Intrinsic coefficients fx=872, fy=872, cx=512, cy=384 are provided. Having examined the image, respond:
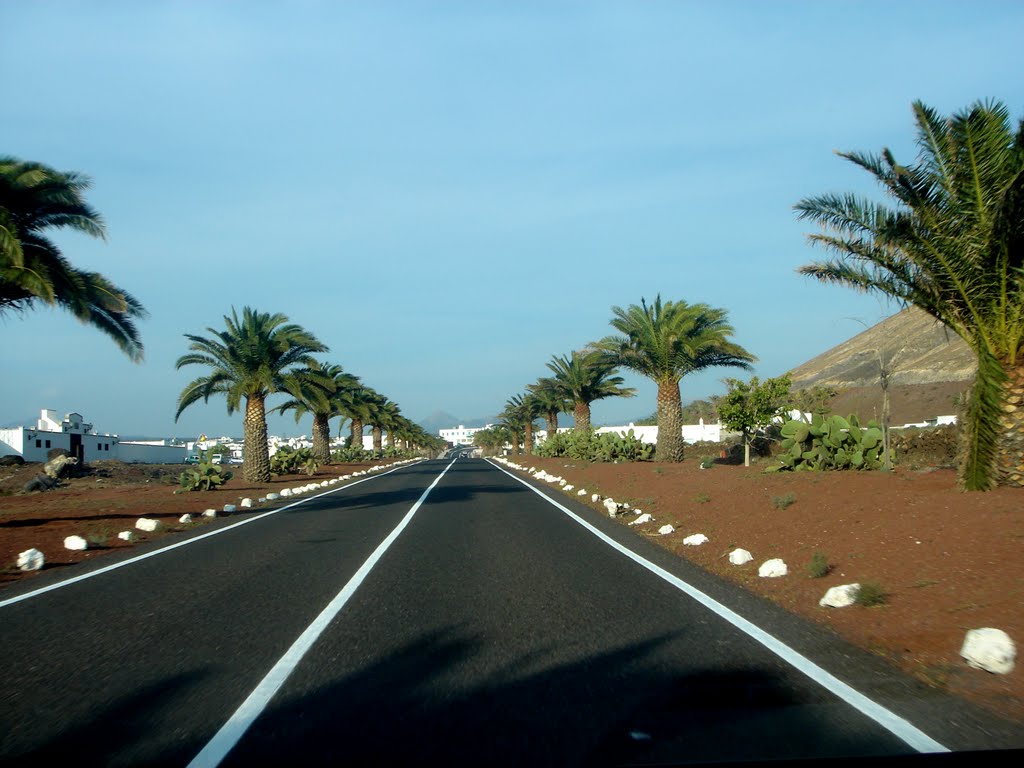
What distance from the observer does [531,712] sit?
17.9ft

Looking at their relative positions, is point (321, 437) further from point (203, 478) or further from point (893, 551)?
point (893, 551)

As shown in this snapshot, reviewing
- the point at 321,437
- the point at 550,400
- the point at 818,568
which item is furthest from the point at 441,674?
the point at 550,400

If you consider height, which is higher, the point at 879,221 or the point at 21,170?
the point at 21,170

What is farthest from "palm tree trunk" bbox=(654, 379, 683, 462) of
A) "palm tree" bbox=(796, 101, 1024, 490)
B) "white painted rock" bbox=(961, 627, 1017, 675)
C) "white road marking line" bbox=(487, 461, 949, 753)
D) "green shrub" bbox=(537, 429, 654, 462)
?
"white painted rock" bbox=(961, 627, 1017, 675)

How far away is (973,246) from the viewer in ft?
44.3

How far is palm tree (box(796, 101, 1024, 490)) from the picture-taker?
515 inches

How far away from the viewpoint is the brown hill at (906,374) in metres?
67.4

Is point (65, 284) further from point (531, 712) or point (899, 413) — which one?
point (899, 413)

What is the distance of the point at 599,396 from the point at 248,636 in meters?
48.2

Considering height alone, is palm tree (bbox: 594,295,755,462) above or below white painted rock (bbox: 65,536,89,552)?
above

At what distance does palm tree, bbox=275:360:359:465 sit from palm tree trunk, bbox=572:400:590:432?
50.9 ft

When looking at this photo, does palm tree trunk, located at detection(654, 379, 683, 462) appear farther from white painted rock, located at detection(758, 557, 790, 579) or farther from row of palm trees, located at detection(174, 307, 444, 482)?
white painted rock, located at detection(758, 557, 790, 579)

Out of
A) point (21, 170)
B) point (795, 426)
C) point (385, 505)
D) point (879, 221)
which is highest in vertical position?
point (21, 170)

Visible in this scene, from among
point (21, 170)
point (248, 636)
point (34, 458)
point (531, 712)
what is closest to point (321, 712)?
point (531, 712)
